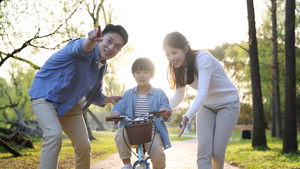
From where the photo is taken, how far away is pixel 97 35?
359 centimetres

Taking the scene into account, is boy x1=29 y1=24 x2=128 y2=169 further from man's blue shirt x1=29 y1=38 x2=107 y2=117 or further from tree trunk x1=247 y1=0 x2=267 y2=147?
tree trunk x1=247 y1=0 x2=267 y2=147

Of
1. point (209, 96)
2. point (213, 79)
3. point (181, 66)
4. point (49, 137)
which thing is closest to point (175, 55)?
point (181, 66)

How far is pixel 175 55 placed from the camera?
3.98 m

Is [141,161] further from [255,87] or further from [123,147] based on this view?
[255,87]

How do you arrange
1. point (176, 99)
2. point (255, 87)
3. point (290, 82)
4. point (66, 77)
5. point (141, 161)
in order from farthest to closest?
1. point (255, 87)
2. point (290, 82)
3. point (176, 99)
4. point (66, 77)
5. point (141, 161)

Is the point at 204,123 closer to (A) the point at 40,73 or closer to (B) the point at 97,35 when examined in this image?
(B) the point at 97,35

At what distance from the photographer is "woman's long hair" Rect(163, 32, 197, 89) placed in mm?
3936

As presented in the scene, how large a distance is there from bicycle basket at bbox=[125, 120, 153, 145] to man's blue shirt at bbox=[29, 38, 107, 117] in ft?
2.82

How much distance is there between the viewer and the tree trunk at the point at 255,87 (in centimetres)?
1265

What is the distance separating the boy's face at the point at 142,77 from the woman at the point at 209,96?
362mm

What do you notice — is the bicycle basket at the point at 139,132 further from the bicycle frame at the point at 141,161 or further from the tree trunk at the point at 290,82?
the tree trunk at the point at 290,82

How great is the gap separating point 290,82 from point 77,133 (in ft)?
29.4

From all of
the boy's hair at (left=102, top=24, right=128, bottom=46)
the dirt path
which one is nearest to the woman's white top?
the boy's hair at (left=102, top=24, right=128, bottom=46)

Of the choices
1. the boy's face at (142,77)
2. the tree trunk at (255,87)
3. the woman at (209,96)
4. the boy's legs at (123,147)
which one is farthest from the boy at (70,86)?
the tree trunk at (255,87)
